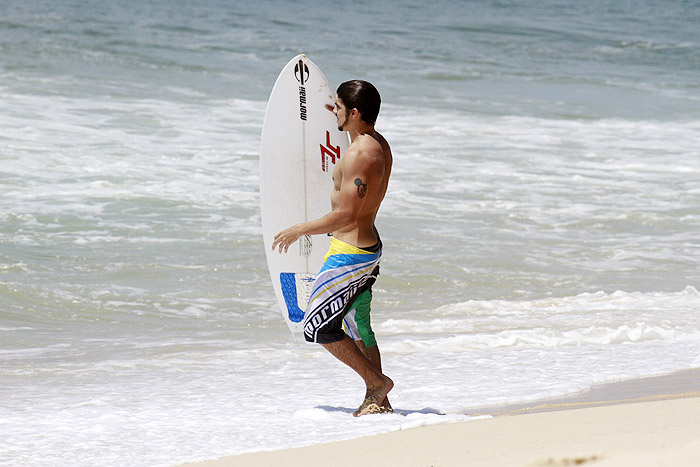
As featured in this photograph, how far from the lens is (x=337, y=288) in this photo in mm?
3500

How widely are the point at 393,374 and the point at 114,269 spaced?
3.22 m

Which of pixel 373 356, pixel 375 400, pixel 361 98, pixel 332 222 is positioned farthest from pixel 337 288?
pixel 361 98

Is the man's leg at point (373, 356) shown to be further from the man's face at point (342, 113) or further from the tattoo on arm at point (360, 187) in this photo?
the man's face at point (342, 113)

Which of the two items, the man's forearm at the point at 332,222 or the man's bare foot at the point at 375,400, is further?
the man's bare foot at the point at 375,400

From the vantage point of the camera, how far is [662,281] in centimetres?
694

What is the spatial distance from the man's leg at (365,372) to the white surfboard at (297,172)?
2.41 feet

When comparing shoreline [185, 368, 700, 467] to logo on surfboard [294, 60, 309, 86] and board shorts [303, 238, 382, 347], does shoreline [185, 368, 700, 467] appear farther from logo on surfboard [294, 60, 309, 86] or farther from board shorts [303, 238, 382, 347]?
logo on surfboard [294, 60, 309, 86]

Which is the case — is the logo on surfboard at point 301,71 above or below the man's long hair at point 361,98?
above

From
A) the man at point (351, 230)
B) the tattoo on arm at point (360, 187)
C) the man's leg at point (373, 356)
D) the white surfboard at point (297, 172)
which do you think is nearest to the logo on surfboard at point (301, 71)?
the white surfboard at point (297, 172)

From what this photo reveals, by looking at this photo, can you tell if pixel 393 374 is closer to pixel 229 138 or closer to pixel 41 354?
pixel 41 354

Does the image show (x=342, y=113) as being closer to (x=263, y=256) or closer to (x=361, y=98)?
(x=361, y=98)

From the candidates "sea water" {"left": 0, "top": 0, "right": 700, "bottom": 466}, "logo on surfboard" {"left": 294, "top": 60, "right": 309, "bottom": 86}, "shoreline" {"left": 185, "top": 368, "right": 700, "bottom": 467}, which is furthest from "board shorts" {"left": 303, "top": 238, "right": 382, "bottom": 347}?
"logo on surfboard" {"left": 294, "top": 60, "right": 309, "bottom": 86}

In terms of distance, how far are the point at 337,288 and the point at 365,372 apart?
0.35m

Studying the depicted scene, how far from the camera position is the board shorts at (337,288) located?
3.50 meters
